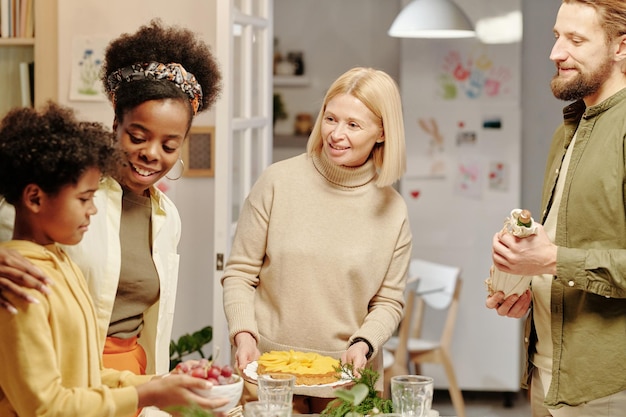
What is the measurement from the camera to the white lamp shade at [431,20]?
186 inches

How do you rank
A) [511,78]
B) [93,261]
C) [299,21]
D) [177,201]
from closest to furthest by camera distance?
1. [93,261]
2. [177,201]
3. [511,78]
4. [299,21]

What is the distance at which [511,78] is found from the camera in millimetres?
5328

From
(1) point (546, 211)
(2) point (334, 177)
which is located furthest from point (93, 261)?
(1) point (546, 211)

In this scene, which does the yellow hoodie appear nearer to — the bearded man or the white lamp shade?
the bearded man

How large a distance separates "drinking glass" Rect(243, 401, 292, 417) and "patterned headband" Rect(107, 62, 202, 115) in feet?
2.31

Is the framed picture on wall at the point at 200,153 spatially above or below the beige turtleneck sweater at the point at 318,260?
above

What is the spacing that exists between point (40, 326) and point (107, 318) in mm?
388

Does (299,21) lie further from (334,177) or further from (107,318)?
(107,318)

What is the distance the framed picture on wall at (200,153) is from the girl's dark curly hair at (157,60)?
1.62 meters

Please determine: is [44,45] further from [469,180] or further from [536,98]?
[536,98]

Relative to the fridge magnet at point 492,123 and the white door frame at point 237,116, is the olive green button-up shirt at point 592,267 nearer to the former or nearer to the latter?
the white door frame at point 237,116

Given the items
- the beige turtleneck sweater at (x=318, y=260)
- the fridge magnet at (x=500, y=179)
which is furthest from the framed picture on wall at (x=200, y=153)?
the fridge magnet at (x=500, y=179)

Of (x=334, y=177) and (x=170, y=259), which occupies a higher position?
(x=334, y=177)

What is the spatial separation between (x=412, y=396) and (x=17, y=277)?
767 mm
